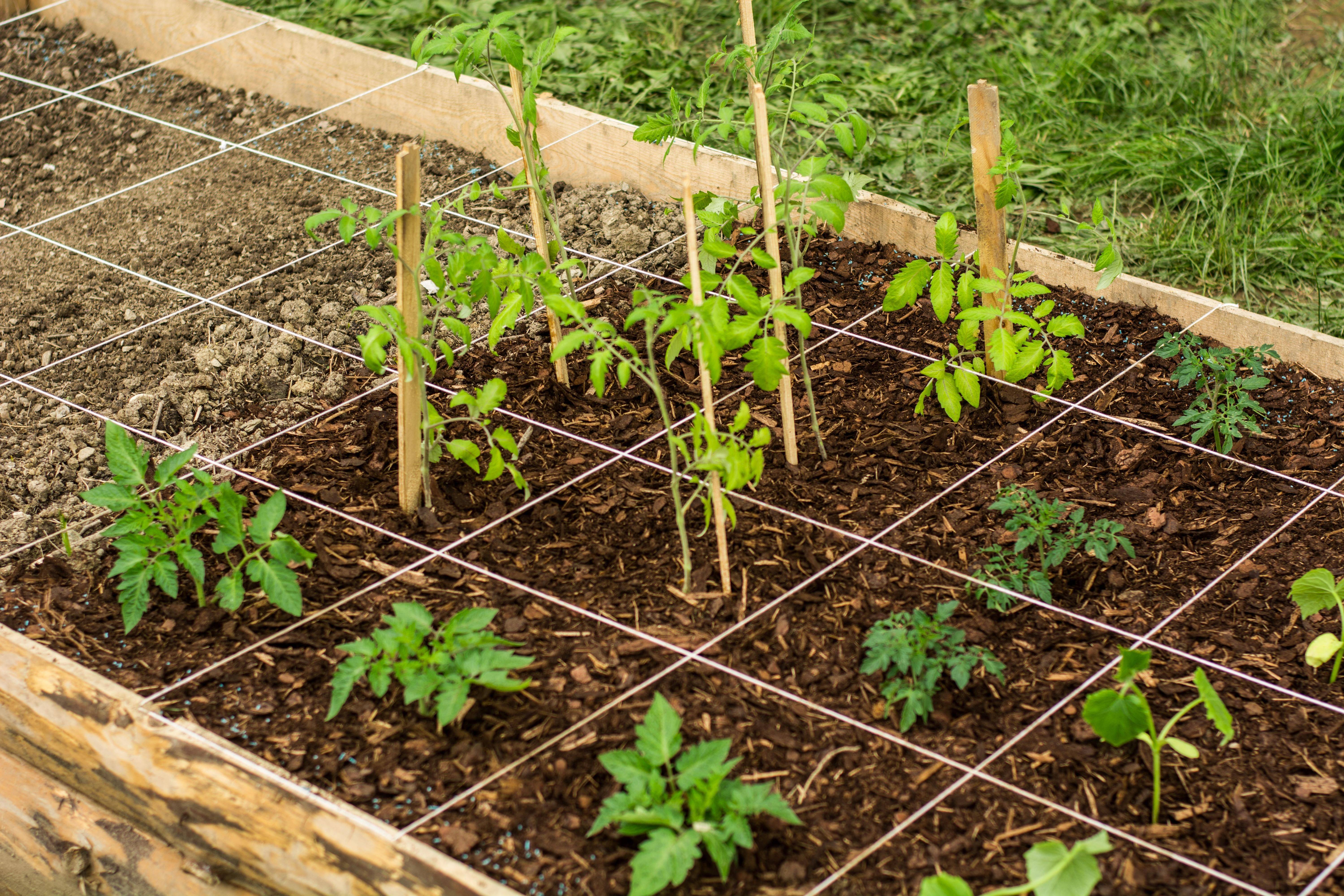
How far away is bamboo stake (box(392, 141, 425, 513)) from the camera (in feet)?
8.38

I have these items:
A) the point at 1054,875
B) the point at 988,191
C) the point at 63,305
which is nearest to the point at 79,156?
the point at 63,305

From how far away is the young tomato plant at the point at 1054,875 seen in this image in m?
1.91

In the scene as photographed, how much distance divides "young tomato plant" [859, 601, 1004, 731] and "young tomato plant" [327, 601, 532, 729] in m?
0.66

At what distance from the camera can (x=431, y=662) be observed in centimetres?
231

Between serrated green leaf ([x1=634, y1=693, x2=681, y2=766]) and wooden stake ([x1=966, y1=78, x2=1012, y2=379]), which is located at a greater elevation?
wooden stake ([x1=966, y1=78, x2=1012, y2=379])

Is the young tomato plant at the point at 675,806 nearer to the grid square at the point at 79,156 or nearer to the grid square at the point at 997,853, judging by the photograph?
the grid square at the point at 997,853

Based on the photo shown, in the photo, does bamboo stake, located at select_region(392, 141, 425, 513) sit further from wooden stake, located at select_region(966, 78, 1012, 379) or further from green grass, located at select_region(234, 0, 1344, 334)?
green grass, located at select_region(234, 0, 1344, 334)

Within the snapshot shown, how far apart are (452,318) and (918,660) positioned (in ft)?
3.98

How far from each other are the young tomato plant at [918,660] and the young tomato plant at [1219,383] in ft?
3.32

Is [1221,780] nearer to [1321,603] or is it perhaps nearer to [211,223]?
[1321,603]

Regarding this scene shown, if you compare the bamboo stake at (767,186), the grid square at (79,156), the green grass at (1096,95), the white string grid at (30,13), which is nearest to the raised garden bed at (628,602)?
the bamboo stake at (767,186)

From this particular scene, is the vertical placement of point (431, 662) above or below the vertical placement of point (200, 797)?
above

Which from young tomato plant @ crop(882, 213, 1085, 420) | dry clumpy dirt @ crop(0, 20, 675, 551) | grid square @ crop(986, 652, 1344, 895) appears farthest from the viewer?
dry clumpy dirt @ crop(0, 20, 675, 551)

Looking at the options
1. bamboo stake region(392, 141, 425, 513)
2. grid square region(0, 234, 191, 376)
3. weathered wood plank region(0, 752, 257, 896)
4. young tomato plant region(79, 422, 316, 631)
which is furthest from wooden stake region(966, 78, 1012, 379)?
grid square region(0, 234, 191, 376)
